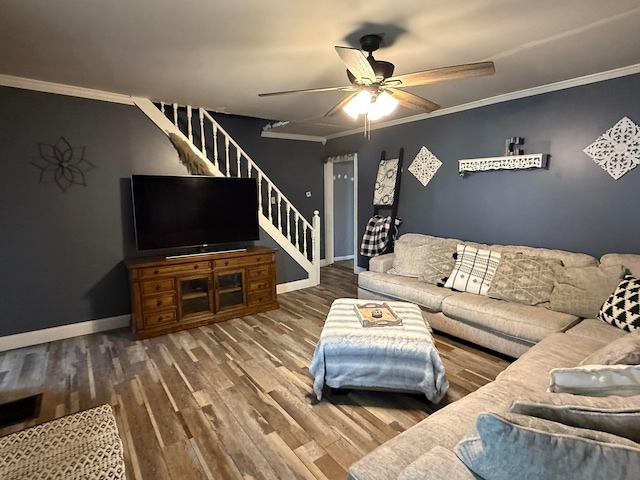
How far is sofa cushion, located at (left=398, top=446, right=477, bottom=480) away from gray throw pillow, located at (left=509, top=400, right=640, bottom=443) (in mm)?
224

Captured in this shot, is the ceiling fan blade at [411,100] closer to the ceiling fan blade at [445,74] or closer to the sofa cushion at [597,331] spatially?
the ceiling fan blade at [445,74]

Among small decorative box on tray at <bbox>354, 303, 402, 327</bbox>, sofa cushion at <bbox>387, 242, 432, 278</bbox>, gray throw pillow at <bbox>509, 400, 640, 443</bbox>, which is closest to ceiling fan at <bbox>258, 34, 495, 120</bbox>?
small decorative box on tray at <bbox>354, 303, 402, 327</bbox>

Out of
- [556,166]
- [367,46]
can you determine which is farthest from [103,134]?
[556,166]

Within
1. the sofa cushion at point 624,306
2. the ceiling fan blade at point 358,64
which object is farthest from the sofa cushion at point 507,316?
the ceiling fan blade at point 358,64

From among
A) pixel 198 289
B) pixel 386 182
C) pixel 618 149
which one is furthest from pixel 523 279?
pixel 198 289

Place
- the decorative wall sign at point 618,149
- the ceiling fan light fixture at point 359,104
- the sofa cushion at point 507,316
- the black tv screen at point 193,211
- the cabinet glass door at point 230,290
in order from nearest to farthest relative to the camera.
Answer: the ceiling fan light fixture at point 359,104 < the sofa cushion at point 507,316 < the decorative wall sign at point 618,149 < the black tv screen at point 193,211 < the cabinet glass door at point 230,290

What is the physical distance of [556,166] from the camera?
128 inches

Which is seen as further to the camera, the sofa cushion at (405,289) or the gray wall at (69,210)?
the sofa cushion at (405,289)

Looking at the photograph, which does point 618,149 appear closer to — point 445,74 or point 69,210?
point 445,74

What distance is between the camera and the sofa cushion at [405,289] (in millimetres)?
3274

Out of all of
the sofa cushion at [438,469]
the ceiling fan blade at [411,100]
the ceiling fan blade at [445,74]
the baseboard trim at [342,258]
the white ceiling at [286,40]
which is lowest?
the baseboard trim at [342,258]

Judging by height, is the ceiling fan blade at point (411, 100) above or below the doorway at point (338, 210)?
above

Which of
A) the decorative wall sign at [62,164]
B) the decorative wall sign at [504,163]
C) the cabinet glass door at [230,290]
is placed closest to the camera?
the decorative wall sign at [62,164]

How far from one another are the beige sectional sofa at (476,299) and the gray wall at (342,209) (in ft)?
8.94
